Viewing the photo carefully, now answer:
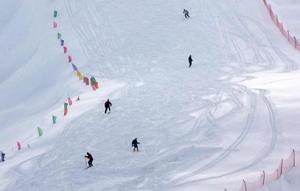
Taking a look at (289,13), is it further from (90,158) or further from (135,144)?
(90,158)

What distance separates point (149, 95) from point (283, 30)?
14.2m

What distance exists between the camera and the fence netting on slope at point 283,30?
4056cm

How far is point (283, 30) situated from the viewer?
42.6 metres

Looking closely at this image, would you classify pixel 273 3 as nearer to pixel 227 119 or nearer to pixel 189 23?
pixel 189 23

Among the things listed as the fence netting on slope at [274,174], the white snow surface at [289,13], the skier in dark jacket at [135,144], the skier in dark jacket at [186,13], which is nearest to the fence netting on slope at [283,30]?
the white snow surface at [289,13]

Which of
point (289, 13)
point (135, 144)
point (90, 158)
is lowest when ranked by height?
point (90, 158)

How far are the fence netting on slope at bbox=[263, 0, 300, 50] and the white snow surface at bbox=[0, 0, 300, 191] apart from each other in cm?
59

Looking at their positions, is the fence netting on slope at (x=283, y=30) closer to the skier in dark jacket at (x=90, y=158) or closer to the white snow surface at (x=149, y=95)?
the white snow surface at (x=149, y=95)

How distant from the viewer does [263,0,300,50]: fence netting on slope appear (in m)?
40.6

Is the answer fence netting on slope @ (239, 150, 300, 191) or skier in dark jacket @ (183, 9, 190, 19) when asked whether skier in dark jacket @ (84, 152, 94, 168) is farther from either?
skier in dark jacket @ (183, 9, 190, 19)

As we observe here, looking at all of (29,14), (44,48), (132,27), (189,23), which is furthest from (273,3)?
(29,14)

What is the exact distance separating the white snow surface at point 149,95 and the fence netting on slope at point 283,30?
594 millimetres

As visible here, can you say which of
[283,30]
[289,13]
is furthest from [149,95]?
[289,13]

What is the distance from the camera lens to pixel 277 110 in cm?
2875
